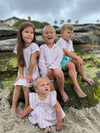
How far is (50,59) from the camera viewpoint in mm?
2629

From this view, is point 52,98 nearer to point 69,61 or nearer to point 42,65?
point 42,65

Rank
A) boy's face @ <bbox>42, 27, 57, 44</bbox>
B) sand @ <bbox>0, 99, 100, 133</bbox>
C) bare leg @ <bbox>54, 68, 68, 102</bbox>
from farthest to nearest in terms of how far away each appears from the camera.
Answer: boy's face @ <bbox>42, 27, 57, 44</bbox> → bare leg @ <bbox>54, 68, 68, 102</bbox> → sand @ <bbox>0, 99, 100, 133</bbox>

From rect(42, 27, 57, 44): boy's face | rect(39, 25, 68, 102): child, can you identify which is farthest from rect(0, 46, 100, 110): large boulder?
rect(42, 27, 57, 44): boy's face

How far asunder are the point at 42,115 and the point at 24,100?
31.1 inches

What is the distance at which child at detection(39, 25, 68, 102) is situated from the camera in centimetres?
247

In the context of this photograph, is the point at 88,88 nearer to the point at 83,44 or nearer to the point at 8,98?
the point at 8,98

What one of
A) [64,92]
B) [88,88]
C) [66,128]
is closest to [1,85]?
[64,92]

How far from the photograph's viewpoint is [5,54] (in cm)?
503

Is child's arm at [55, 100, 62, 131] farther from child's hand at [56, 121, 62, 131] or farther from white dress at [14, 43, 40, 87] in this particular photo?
white dress at [14, 43, 40, 87]

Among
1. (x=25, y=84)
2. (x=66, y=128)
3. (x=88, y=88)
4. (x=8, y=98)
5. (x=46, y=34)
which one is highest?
(x=46, y=34)

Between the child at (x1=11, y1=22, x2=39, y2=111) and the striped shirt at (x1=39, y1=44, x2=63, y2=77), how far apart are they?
0.16 m

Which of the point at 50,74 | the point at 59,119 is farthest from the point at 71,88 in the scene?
A: the point at 59,119

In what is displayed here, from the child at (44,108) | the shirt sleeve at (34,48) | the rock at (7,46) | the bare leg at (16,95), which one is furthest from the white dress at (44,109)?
the rock at (7,46)

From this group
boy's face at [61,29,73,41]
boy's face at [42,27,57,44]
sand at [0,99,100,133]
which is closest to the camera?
sand at [0,99,100,133]
